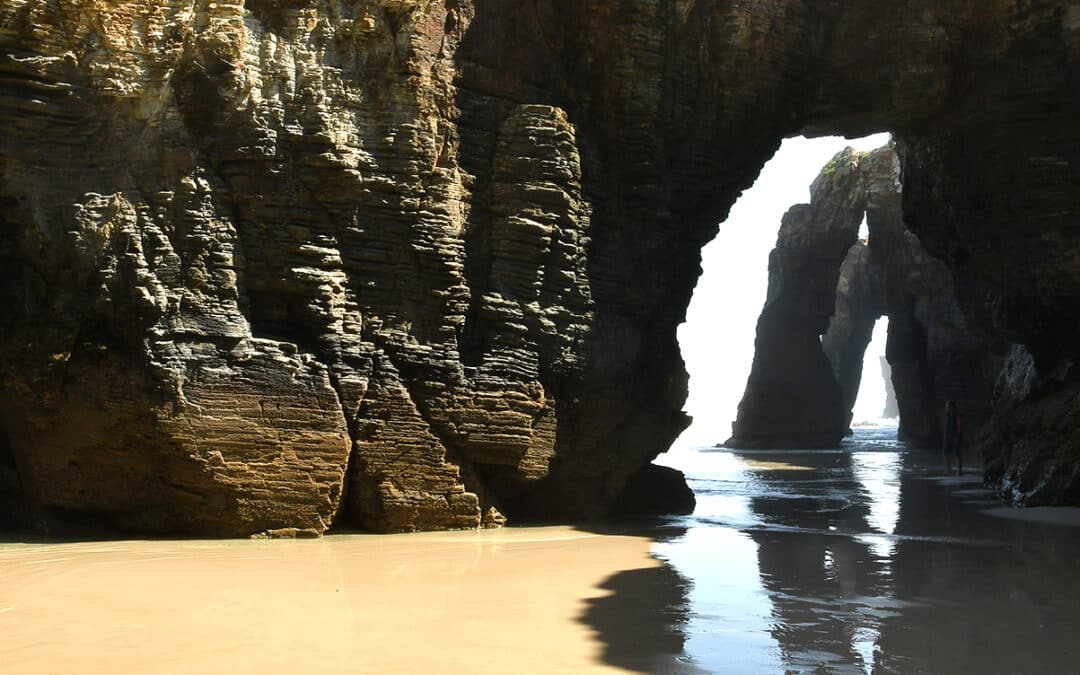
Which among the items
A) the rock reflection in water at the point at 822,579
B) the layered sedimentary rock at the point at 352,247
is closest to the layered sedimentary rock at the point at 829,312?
the rock reflection in water at the point at 822,579

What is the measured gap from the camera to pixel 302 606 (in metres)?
6.07

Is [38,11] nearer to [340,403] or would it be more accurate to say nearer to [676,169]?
[340,403]

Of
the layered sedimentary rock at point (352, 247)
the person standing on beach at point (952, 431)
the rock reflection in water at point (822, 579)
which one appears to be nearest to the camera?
the rock reflection in water at point (822, 579)

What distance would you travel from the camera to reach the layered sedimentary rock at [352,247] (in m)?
9.21

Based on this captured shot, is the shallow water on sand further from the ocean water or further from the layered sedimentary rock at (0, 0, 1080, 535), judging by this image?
the layered sedimentary rock at (0, 0, 1080, 535)

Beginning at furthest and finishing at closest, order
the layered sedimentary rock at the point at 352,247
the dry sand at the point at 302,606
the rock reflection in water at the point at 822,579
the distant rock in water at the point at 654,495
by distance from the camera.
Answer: the distant rock in water at the point at 654,495 < the layered sedimentary rock at the point at 352,247 < the rock reflection in water at the point at 822,579 < the dry sand at the point at 302,606

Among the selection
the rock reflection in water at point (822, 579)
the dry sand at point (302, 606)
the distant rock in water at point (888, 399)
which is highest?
the distant rock in water at point (888, 399)

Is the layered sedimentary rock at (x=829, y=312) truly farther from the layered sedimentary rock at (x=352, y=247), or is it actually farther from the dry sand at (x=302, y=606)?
the dry sand at (x=302, y=606)

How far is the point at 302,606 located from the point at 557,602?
158 cm

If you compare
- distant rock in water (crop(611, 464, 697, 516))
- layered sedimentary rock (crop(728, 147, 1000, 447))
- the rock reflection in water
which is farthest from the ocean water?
layered sedimentary rock (crop(728, 147, 1000, 447))

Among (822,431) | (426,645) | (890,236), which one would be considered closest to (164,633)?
(426,645)

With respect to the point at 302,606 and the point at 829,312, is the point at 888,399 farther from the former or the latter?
the point at 302,606

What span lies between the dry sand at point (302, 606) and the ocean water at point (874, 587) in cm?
75

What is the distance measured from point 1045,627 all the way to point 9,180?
8.90m
